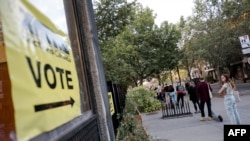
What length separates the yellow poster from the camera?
6.24ft

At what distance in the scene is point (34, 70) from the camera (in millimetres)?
2168

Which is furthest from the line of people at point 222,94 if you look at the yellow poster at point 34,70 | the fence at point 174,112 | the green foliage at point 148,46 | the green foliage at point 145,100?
the green foliage at point 148,46

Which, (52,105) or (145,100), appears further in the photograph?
(145,100)

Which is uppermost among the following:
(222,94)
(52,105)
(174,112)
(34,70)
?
(34,70)

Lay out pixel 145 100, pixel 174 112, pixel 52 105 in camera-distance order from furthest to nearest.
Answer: pixel 145 100 < pixel 174 112 < pixel 52 105

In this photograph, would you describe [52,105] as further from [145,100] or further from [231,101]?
[145,100]

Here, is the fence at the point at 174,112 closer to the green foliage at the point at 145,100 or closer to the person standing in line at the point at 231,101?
the green foliage at the point at 145,100

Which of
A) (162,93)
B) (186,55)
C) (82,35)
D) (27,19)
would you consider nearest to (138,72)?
(186,55)

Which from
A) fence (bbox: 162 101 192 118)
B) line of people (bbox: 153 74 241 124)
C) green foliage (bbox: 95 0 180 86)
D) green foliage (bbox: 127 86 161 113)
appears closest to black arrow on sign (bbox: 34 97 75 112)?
line of people (bbox: 153 74 241 124)

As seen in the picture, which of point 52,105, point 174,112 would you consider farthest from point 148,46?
point 52,105

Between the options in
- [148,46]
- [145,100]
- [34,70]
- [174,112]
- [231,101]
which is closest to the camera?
[34,70]

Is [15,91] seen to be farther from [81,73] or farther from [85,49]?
[85,49]

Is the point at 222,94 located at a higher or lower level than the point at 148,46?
lower

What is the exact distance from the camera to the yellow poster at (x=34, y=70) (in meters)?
1.90
